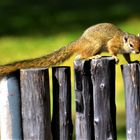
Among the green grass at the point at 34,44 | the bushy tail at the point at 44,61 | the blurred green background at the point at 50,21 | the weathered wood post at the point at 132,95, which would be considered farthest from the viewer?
the blurred green background at the point at 50,21

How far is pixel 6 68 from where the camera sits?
255 inches

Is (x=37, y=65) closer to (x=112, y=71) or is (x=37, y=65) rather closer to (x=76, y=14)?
(x=112, y=71)

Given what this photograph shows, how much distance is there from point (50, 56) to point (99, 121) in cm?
96

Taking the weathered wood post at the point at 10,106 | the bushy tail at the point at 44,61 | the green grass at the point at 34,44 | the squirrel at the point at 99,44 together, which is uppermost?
the green grass at the point at 34,44

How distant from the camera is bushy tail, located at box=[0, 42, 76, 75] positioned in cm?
648

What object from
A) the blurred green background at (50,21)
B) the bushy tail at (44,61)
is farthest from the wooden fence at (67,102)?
the blurred green background at (50,21)

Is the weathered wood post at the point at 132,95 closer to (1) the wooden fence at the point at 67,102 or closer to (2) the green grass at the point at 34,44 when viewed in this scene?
(1) the wooden fence at the point at 67,102

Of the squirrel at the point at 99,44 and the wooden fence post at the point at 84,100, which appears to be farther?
the squirrel at the point at 99,44

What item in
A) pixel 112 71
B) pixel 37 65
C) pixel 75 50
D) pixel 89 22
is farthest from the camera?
pixel 89 22

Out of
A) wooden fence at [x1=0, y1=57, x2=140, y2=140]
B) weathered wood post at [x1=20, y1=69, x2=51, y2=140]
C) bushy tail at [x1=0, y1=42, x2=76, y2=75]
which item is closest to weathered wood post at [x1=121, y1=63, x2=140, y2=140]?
wooden fence at [x1=0, y1=57, x2=140, y2=140]

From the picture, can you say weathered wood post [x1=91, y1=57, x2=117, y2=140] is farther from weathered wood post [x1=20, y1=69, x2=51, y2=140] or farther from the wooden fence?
weathered wood post [x1=20, y1=69, x2=51, y2=140]

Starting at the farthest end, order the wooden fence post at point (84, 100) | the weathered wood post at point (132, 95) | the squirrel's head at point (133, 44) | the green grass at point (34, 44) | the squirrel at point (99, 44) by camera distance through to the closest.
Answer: the green grass at point (34, 44) < the squirrel's head at point (133, 44) < the squirrel at point (99, 44) < the wooden fence post at point (84, 100) < the weathered wood post at point (132, 95)

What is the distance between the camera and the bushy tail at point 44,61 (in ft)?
21.2

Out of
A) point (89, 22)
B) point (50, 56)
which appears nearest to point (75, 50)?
point (50, 56)
